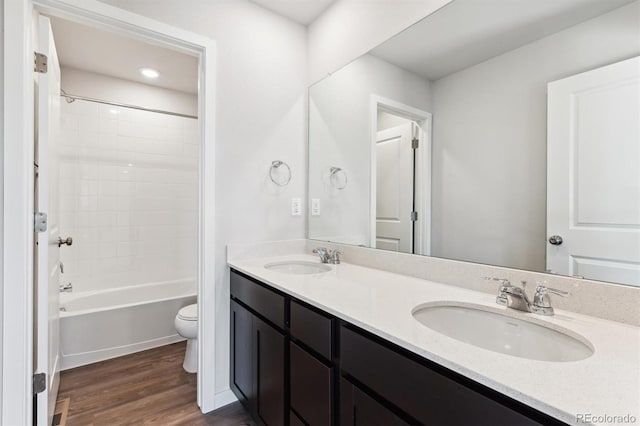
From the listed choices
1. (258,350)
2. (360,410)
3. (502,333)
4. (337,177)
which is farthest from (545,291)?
(337,177)

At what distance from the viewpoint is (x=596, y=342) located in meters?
0.74

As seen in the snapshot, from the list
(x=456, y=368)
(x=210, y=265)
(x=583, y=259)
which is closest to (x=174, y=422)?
(x=210, y=265)

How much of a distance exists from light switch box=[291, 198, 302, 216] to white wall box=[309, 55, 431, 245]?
0.30 feet

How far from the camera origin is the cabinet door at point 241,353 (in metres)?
1.57

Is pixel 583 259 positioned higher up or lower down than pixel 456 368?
higher up

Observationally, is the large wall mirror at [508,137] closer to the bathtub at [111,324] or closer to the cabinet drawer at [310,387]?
the cabinet drawer at [310,387]

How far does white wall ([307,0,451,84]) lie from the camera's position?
1495mm

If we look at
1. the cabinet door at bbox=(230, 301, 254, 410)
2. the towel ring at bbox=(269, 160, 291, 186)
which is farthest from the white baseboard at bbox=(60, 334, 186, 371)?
the towel ring at bbox=(269, 160, 291, 186)

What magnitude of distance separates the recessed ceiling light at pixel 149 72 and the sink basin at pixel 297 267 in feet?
7.15

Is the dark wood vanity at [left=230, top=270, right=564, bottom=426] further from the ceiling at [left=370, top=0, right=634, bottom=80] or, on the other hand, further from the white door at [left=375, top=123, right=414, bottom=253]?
the ceiling at [left=370, top=0, right=634, bottom=80]

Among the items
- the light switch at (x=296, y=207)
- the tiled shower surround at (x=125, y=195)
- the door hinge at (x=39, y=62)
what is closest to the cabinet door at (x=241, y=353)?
the light switch at (x=296, y=207)

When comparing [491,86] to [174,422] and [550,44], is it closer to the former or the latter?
[550,44]

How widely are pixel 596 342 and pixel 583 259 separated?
32 cm

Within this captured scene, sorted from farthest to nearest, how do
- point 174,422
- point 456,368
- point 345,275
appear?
point 174,422 → point 345,275 → point 456,368
